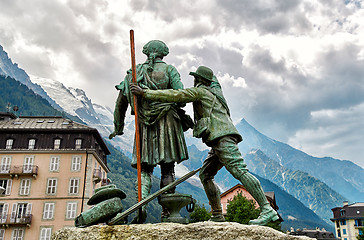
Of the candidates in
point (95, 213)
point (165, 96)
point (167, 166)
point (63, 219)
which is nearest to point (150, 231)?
point (95, 213)

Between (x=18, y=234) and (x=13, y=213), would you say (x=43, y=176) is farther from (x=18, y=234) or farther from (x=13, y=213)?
(x=18, y=234)

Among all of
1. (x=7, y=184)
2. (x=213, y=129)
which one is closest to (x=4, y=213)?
(x=7, y=184)

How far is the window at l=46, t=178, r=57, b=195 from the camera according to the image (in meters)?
42.3

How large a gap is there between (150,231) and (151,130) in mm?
2246

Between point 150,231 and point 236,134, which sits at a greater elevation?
point 236,134

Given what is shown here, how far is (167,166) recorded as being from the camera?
6.05 m

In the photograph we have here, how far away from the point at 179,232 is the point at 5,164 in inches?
1752

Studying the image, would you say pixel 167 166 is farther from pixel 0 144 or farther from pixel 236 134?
pixel 0 144

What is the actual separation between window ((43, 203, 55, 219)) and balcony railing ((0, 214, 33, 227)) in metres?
1.60

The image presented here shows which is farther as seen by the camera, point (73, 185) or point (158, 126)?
point (73, 185)

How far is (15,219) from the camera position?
39938mm

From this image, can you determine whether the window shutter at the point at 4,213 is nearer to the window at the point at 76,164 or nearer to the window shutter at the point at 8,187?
the window shutter at the point at 8,187

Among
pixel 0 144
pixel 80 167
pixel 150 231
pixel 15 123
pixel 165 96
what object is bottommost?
pixel 150 231

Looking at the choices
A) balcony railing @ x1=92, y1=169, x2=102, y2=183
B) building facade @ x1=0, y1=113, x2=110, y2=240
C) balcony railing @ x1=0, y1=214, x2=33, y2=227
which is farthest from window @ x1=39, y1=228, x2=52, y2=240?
balcony railing @ x1=92, y1=169, x2=102, y2=183
